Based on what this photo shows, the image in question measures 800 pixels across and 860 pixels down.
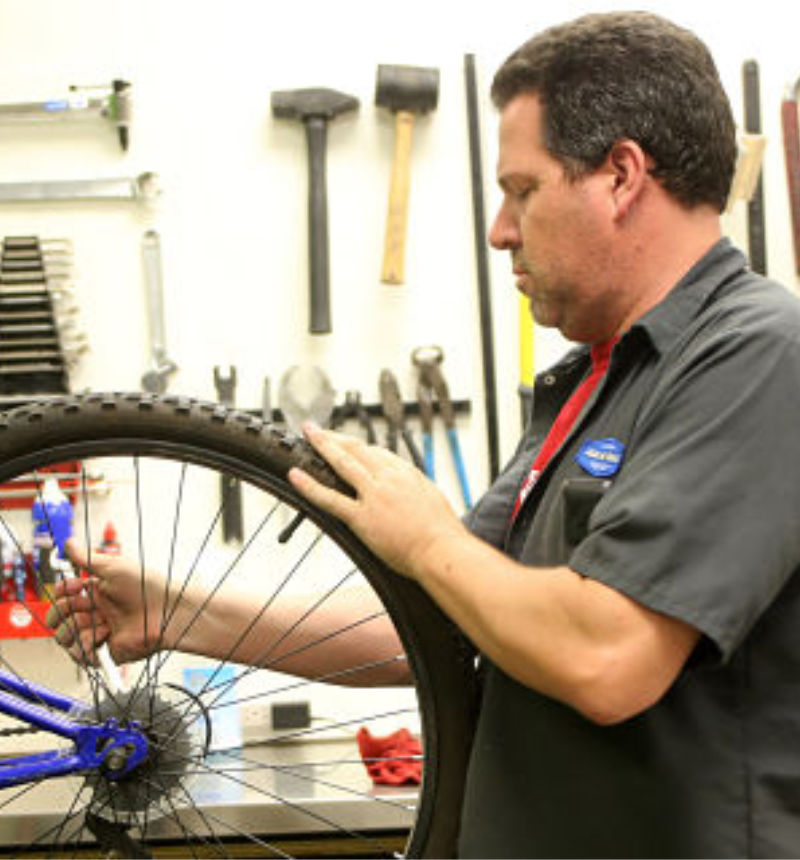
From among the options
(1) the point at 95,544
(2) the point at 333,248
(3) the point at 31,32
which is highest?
(3) the point at 31,32

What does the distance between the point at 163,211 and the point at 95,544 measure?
1.88 feet

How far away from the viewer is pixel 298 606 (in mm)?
1174

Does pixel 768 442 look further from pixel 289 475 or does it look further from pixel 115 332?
pixel 115 332

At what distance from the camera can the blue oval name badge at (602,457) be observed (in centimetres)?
85

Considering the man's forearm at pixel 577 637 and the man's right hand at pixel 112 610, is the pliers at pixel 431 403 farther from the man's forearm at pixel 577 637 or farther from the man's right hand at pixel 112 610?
the man's forearm at pixel 577 637

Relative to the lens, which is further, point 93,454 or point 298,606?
point 298,606

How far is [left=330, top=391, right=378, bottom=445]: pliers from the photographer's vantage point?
185 cm

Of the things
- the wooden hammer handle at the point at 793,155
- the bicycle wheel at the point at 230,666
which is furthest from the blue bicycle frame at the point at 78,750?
the wooden hammer handle at the point at 793,155

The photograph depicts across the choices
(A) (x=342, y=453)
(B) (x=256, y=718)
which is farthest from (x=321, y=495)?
(B) (x=256, y=718)

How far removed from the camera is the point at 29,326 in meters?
1.78

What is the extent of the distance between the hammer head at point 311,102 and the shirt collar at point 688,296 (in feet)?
3.51

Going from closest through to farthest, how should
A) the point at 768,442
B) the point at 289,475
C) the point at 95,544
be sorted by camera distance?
the point at 768,442
the point at 289,475
the point at 95,544

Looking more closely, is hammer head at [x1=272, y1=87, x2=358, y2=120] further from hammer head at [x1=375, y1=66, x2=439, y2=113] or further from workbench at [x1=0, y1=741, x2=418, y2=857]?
workbench at [x1=0, y1=741, x2=418, y2=857]

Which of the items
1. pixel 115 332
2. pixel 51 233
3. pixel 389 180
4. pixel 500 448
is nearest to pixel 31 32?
pixel 51 233
